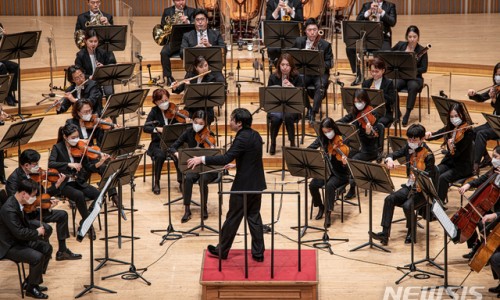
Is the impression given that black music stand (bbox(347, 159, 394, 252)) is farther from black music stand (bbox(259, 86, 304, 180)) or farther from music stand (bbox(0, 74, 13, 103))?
music stand (bbox(0, 74, 13, 103))

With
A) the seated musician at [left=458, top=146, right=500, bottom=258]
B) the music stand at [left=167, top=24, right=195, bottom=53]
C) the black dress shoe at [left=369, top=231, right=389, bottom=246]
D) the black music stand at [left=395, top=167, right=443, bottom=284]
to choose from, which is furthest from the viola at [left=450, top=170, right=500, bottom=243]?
the music stand at [left=167, top=24, right=195, bottom=53]

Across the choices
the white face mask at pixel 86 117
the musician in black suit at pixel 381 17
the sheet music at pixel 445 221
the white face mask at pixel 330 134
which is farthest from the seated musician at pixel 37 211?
the musician in black suit at pixel 381 17

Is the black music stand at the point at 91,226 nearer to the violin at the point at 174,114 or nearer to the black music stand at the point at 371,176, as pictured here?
the black music stand at the point at 371,176

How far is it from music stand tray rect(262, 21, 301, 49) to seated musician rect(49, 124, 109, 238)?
9.93 feet

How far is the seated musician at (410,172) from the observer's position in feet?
25.4

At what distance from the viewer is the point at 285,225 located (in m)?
8.41

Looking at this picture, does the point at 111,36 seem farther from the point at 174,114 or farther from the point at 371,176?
the point at 371,176

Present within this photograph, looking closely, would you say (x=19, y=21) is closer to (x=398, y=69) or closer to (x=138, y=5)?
(x=138, y=5)

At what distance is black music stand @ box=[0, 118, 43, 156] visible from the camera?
26.1 ft

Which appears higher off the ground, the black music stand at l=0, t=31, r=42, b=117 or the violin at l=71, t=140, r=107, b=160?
the black music stand at l=0, t=31, r=42, b=117

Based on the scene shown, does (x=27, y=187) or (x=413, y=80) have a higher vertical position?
(x=413, y=80)

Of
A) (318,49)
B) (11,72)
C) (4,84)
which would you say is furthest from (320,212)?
(11,72)

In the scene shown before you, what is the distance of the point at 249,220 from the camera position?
7.11 meters

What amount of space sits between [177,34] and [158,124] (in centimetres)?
204
